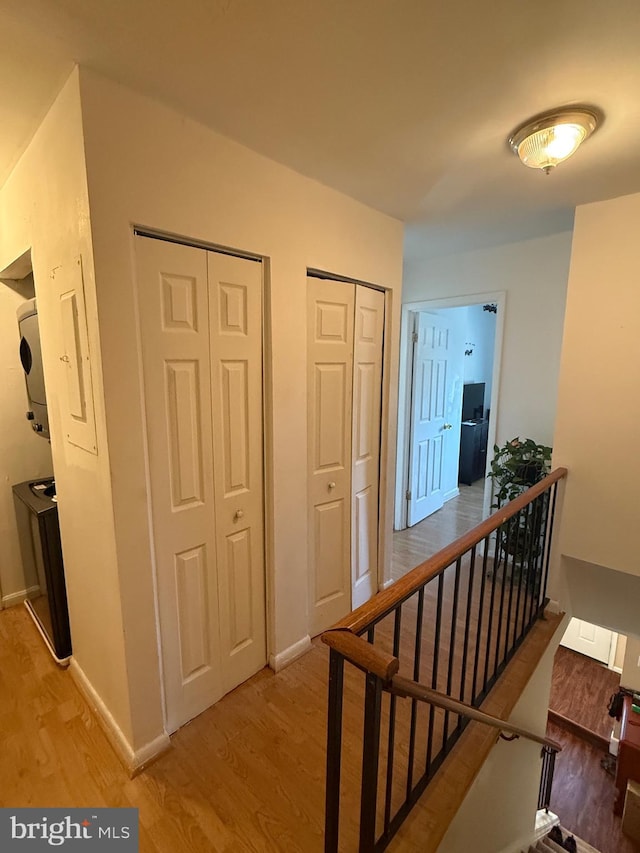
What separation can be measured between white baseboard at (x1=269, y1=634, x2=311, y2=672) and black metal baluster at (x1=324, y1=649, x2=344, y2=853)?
1.00m

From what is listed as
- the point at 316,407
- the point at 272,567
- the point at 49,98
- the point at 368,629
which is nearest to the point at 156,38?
the point at 49,98

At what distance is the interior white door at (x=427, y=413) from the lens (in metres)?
3.67

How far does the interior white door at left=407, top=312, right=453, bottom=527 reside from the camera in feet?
12.0

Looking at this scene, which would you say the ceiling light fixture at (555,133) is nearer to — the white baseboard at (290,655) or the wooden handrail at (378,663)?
the wooden handrail at (378,663)

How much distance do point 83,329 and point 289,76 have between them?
104 centimetres

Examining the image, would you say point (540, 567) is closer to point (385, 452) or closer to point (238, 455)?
point (385, 452)

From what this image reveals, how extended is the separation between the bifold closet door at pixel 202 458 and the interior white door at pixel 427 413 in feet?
7.31

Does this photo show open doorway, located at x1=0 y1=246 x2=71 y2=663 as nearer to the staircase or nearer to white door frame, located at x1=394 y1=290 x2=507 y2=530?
white door frame, located at x1=394 y1=290 x2=507 y2=530

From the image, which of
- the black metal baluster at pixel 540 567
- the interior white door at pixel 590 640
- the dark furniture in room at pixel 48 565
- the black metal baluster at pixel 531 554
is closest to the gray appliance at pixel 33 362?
the dark furniture in room at pixel 48 565

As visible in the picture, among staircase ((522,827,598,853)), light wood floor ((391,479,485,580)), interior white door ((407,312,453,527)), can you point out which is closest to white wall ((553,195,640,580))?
light wood floor ((391,479,485,580))

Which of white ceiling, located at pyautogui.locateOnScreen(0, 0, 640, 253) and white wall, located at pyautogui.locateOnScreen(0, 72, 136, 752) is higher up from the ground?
white ceiling, located at pyautogui.locateOnScreen(0, 0, 640, 253)

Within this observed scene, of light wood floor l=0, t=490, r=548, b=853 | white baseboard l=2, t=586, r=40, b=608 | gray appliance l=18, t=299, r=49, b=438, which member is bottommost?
light wood floor l=0, t=490, r=548, b=853

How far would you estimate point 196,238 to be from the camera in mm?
1457

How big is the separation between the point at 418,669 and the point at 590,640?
190 inches
